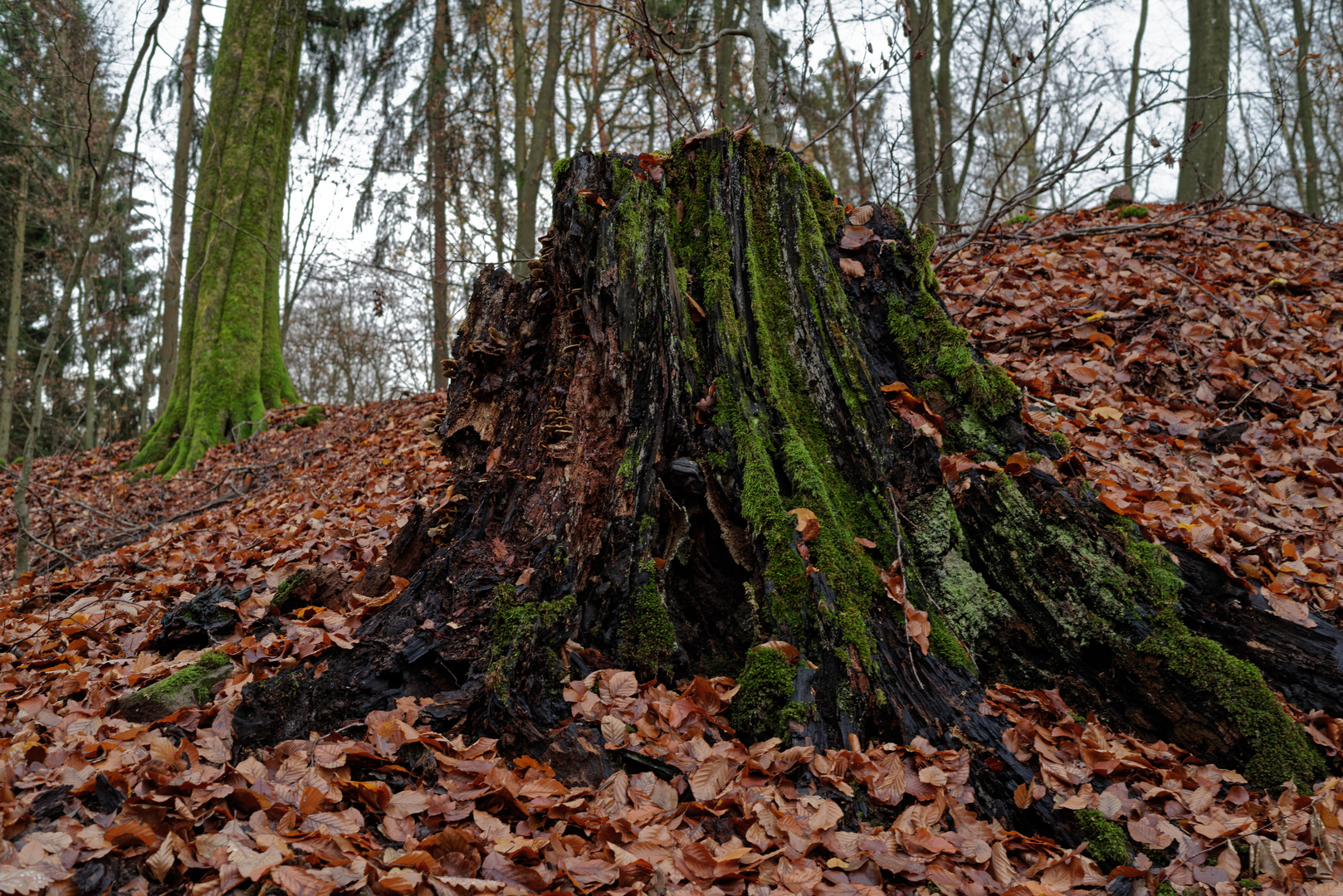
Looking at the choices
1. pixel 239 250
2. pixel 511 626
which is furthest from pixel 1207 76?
pixel 239 250

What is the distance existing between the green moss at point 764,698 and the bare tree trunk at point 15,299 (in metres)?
13.0

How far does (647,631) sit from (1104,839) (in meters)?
1.56

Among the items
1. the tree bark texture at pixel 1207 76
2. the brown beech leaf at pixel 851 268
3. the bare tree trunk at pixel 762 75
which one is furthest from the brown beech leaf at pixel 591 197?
the tree bark texture at pixel 1207 76

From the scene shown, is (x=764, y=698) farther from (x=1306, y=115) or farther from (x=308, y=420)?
(x=1306, y=115)

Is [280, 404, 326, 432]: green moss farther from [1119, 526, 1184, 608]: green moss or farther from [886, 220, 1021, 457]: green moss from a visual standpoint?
[1119, 526, 1184, 608]: green moss

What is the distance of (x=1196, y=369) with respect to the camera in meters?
4.92

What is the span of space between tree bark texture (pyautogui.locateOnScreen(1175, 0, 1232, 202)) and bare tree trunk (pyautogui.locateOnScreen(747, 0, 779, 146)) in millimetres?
6025

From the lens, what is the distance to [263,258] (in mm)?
9555

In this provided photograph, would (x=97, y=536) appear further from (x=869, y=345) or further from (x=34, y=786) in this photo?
(x=869, y=345)

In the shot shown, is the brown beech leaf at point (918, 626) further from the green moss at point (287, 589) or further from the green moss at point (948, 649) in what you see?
the green moss at point (287, 589)

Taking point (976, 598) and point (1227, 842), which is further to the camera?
point (976, 598)

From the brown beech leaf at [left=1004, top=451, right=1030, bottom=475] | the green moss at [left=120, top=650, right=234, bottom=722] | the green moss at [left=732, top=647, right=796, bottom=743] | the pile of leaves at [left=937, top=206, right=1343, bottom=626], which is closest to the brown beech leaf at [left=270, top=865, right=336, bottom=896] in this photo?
the green moss at [left=120, top=650, right=234, bottom=722]

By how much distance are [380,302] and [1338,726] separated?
759cm

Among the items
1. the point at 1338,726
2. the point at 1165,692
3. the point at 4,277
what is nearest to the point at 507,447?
the point at 1165,692
